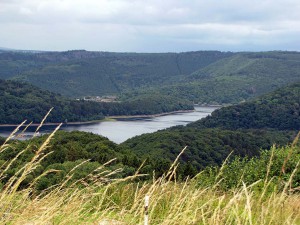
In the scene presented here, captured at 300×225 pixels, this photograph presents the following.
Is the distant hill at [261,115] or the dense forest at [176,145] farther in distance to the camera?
the distant hill at [261,115]

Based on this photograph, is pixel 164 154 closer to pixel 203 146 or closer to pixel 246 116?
pixel 203 146

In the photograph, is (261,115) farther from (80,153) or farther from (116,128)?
(80,153)

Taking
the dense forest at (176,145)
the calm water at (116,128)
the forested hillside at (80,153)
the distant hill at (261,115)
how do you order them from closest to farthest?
the dense forest at (176,145) → the forested hillside at (80,153) → the calm water at (116,128) → the distant hill at (261,115)

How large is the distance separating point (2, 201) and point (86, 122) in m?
195

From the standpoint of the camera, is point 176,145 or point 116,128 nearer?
point 176,145

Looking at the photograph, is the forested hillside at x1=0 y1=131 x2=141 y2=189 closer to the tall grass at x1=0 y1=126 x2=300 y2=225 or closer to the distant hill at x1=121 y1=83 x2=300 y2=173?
the distant hill at x1=121 y1=83 x2=300 y2=173

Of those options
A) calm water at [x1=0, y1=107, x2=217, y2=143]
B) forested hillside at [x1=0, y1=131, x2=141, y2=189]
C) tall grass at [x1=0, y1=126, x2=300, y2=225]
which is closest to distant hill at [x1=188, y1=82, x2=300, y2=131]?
calm water at [x1=0, y1=107, x2=217, y2=143]

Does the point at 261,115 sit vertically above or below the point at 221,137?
below

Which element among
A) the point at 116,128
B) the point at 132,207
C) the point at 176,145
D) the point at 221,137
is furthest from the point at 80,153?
the point at 116,128

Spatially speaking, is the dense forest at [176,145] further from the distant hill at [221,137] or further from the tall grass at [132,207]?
the tall grass at [132,207]

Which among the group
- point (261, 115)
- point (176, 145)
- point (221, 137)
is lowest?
point (261, 115)

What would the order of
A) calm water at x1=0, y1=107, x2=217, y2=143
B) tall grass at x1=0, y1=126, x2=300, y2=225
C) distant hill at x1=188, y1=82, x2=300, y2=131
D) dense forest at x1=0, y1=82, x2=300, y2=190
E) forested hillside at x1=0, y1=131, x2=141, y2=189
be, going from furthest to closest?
1. distant hill at x1=188, y1=82, x2=300, y2=131
2. calm water at x1=0, y1=107, x2=217, y2=143
3. forested hillside at x1=0, y1=131, x2=141, y2=189
4. dense forest at x1=0, y1=82, x2=300, y2=190
5. tall grass at x1=0, y1=126, x2=300, y2=225

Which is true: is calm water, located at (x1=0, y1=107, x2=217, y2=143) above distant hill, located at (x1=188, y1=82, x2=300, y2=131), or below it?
below

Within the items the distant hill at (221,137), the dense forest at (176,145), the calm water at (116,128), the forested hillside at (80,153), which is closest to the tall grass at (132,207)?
the dense forest at (176,145)
